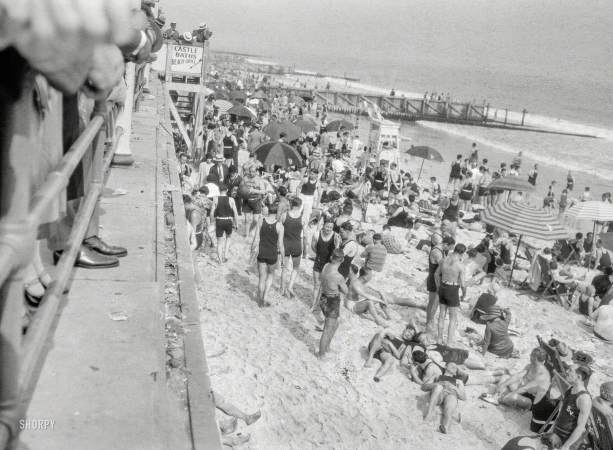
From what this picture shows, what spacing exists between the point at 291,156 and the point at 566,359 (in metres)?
8.44

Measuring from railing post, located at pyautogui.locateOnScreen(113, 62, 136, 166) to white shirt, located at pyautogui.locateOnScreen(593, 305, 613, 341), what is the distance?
835 cm

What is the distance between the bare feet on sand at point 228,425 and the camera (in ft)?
20.3

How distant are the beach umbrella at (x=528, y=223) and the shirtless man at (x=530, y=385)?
406 cm

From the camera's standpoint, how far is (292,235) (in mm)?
9500

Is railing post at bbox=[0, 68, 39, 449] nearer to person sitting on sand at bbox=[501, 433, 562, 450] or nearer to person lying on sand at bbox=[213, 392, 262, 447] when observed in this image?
person lying on sand at bbox=[213, 392, 262, 447]

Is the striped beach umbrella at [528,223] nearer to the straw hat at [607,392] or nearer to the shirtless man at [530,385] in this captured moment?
the shirtless man at [530,385]

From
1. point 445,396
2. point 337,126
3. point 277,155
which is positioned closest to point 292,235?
point 445,396

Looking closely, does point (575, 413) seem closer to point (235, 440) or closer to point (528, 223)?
point (235, 440)

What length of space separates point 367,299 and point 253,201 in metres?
3.63

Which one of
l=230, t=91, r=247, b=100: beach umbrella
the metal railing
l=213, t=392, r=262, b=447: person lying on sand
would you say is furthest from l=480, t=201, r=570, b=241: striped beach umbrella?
l=230, t=91, r=247, b=100: beach umbrella

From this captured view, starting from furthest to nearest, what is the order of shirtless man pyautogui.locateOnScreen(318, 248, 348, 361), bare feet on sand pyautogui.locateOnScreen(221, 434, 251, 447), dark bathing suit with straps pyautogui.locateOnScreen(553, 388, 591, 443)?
shirtless man pyautogui.locateOnScreen(318, 248, 348, 361)
dark bathing suit with straps pyautogui.locateOnScreen(553, 388, 591, 443)
bare feet on sand pyautogui.locateOnScreen(221, 434, 251, 447)

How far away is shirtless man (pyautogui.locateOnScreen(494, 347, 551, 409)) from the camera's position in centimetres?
773

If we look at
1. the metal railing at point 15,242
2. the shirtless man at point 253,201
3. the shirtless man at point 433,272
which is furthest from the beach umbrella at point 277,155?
the metal railing at point 15,242

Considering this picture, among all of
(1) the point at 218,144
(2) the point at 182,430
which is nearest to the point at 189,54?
(1) the point at 218,144
